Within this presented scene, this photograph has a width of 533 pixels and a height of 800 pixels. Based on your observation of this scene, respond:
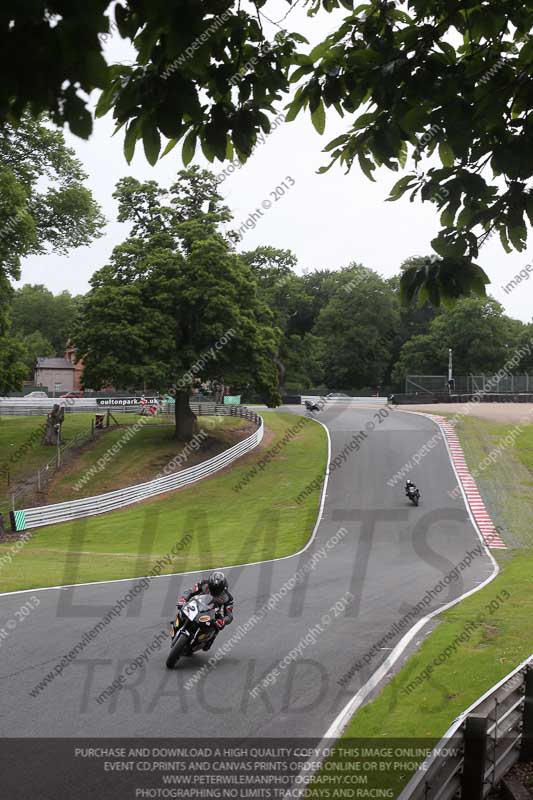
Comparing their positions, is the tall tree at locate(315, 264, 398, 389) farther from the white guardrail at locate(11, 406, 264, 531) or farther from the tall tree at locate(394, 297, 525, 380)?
the white guardrail at locate(11, 406, 264, 531)

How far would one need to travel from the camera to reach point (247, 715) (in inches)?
351

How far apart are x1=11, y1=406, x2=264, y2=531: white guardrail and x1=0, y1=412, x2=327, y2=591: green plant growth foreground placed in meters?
0.59

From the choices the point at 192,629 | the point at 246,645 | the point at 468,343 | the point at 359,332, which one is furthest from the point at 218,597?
the point at 359,332

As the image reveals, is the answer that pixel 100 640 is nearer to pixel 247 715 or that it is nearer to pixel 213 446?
pixel 247 715

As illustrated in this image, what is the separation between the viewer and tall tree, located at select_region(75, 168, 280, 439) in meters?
40.6

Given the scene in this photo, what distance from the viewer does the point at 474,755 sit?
5844mm

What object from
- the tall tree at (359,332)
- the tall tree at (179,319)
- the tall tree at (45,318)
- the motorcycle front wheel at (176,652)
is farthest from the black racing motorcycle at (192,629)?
the tall tree at (45,318)

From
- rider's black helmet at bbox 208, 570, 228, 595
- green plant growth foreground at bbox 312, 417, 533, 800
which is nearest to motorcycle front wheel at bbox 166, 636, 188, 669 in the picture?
rider's black helmet at bbox 208, 570, 228, 595

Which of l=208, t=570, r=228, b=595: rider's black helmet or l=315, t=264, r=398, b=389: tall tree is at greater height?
l=315, t=264, r=398, b=389: tall tree

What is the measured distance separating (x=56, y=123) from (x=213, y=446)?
4231 cm

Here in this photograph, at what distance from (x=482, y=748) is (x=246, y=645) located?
6.82 m

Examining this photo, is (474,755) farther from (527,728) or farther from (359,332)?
(359,332)

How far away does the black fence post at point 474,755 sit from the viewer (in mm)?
5840

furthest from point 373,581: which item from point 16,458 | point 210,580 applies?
point 16,458
